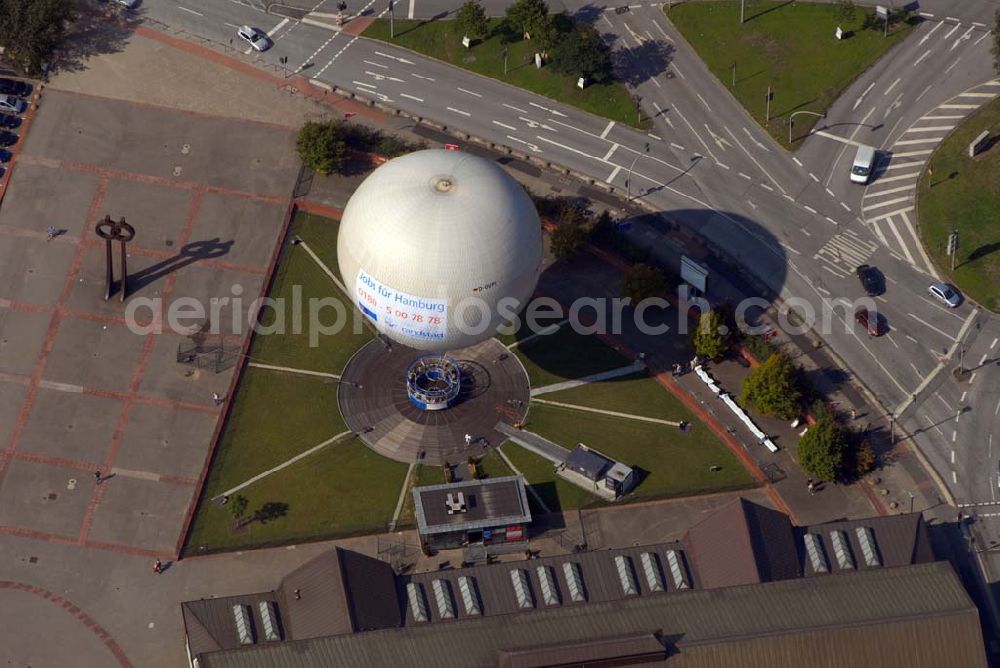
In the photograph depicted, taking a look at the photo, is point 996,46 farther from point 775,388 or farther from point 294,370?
point 294,370

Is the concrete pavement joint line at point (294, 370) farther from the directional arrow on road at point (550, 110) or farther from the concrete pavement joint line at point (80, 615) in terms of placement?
the directional arrow on road at point (550, 110)

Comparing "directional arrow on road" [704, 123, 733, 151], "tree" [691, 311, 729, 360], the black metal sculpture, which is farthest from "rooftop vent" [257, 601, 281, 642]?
"directional arrow on road" [704, 123, 733, 151]

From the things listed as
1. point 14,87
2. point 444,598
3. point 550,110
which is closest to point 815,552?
point 444,598

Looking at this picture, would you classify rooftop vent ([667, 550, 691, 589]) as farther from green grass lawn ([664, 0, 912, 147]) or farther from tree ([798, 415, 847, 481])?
green grass lawn ([664, 0, 912, 147])

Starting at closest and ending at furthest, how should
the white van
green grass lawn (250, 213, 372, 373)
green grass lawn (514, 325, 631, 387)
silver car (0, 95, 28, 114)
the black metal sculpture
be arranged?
green grass lawn (514, 325, 631, 387), the black metal sculpture, green grass lawn (250, 213, 372, 373), the white van, silver car (0, 95, 28, 114)

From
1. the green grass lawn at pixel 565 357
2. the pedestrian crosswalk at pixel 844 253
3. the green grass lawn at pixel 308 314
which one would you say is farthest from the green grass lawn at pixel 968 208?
the green grass lawn at pixel 308 314
